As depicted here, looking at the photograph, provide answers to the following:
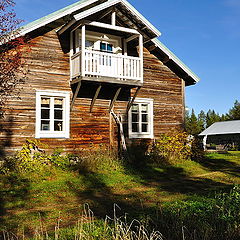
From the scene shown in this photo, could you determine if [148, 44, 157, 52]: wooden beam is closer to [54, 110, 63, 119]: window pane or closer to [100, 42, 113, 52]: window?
[100, 42, 113, 52]: window

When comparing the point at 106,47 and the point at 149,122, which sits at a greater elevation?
the point at 106,47

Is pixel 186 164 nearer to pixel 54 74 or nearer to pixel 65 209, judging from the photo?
pixel 54 74

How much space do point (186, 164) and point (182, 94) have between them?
4.96 m

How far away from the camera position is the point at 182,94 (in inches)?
773

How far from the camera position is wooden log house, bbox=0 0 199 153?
14719mm

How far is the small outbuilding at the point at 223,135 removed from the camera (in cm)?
4328

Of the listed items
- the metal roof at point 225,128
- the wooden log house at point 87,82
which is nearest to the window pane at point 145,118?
the wooden log house at point 87,82

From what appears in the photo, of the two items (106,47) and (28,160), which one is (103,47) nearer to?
(106,47)

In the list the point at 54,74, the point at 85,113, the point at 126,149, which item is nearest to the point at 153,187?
the point at 126,149

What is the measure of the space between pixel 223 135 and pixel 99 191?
3974cm

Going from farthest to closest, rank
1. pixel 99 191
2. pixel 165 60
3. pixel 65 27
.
Answer: 1. pixel 165 60
2. pixel 65 27
3. pixel 99 191

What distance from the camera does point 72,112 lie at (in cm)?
1584

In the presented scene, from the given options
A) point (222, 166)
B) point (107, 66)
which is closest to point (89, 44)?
point (107, 66)

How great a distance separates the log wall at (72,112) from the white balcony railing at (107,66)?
1040 mm
